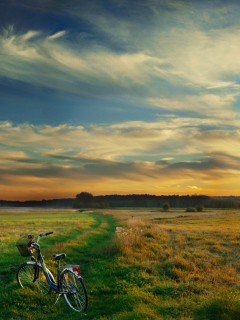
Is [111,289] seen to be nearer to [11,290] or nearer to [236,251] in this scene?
[11,290]

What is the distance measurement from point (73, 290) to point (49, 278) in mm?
1278

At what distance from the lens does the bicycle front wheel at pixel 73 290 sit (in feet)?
38.4

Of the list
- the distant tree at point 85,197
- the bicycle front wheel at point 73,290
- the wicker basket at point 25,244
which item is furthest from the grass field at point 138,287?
the distant tree at point 85,197

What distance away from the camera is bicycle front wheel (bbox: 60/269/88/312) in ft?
38.4

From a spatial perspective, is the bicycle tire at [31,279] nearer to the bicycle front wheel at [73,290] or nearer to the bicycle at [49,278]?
the bicycle at [49,278]

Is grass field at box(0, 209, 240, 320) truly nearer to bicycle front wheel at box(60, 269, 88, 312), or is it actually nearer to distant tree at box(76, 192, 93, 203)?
bicycle front wheel at box(60, 269, 88, 312)

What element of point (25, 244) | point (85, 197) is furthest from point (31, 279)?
point (85, 197)

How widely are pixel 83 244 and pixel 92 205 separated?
143 m

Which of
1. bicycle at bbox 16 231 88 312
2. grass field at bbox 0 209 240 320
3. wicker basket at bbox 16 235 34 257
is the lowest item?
grass field at bbox 0 209 240 320

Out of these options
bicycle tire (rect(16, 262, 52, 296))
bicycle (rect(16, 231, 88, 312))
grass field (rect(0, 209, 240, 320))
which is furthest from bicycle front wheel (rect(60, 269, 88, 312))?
bicycle tire (rect(16, 262, 52, 296))

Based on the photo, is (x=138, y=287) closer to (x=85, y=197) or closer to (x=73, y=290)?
(x=73, y=290)

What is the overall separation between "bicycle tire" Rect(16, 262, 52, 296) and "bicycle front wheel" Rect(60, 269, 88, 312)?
60.9 inches

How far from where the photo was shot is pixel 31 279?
14086mm

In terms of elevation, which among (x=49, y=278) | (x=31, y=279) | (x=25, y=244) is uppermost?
(x=25, y=244)
